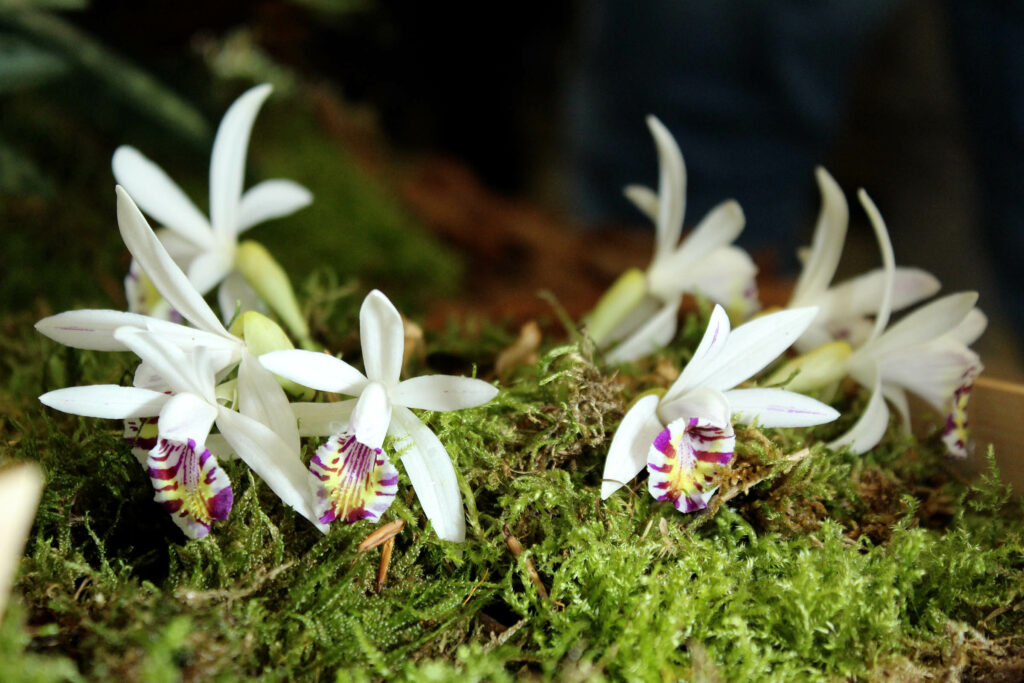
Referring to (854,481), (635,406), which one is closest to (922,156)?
(854,481)

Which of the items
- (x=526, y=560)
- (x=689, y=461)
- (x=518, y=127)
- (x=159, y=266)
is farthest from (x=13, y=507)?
(x=518, y=127)

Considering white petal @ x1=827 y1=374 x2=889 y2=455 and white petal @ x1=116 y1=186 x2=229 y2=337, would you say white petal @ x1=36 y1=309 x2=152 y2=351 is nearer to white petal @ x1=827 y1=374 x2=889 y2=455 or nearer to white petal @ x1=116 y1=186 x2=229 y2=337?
white petal @ x1=116 y1=186 x2=229 y2=337

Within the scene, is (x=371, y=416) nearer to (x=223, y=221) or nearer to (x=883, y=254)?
(x=223, y=221)

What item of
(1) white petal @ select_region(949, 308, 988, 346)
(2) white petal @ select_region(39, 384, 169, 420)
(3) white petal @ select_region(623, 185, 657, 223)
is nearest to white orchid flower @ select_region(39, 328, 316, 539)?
(2) white petal @ select_region(39, 384, 169, 420)

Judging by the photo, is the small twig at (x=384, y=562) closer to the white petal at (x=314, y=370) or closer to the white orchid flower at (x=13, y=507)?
the white petal at (x=314, y=370)

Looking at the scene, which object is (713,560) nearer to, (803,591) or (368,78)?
(803,591)

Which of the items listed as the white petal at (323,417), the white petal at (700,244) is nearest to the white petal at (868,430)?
the white petal at (700,244)
